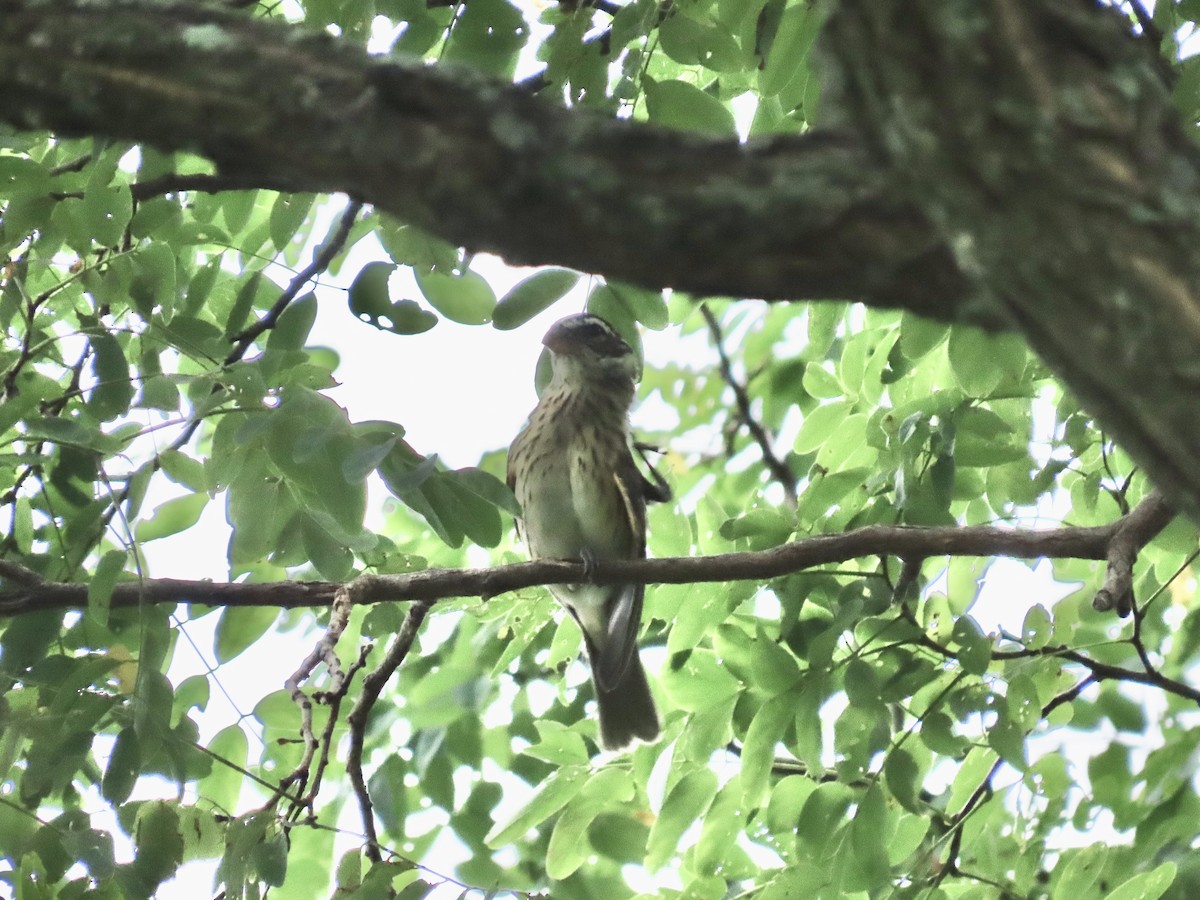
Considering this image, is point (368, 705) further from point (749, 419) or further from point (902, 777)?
point (749, 419)

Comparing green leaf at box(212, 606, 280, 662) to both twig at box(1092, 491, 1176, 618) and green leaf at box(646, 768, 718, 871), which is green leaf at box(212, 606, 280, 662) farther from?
twig at box(1092, 491, 1176, 618)

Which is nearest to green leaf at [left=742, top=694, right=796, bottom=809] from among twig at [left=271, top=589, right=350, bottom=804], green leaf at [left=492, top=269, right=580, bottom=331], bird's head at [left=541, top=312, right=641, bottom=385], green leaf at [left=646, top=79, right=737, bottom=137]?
twig at [left=271, top=589, right=350, bottom=804]

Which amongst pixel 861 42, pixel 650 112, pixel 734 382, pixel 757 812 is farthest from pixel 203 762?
pixel 734 382

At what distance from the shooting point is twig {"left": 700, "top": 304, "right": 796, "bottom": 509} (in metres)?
5.91

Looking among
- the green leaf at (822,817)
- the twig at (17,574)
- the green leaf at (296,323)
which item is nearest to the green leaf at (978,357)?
the green leaf at (822,817)

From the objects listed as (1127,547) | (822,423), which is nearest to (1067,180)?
(1127,547)

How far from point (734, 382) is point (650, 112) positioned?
10.5 ft

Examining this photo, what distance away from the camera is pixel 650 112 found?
3311 mm

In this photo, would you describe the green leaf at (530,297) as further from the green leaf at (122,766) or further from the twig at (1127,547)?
the twig at (1127,547)

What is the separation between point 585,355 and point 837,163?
415 centimetres

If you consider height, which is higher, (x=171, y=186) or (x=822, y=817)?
(x=171, y=186)

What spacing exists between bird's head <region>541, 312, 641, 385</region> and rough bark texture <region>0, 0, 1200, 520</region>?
11.7 feet

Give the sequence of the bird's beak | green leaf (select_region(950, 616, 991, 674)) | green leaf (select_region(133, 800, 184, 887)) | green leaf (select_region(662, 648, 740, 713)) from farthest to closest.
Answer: the bird's beak < green leaf (select_region(662, 648, 740, 713)) < green leaf (select_region(950, 616, 991, 674)) < green leaf (select_region(133, 800, 184, 887))

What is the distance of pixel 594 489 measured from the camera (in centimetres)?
533
